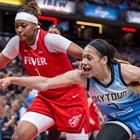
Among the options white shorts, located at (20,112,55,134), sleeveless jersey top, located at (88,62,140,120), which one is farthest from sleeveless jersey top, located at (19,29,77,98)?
sleeveless jersey top, located at (88,62,140,120)

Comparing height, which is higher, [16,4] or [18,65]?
[16,4]

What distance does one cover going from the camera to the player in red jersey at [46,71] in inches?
174

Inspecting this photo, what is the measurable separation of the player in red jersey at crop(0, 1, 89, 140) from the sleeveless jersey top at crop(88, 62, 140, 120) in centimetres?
55

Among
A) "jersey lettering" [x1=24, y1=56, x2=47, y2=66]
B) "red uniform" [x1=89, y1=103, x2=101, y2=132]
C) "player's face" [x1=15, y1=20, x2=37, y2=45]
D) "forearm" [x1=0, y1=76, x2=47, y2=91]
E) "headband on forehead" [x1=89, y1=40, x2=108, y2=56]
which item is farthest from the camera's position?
"red uniform" [x1=89, y1=103, x2=101, y2=132]

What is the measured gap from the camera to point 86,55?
150 inches

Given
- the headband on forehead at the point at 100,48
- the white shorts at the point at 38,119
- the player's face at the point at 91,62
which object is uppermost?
the headband on forehead at the point at 100,48

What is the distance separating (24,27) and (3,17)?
21.4 m

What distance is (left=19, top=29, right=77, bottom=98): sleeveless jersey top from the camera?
451cm

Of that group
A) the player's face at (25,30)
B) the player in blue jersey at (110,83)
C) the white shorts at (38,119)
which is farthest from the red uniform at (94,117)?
the player in blue jersey at (110,83)

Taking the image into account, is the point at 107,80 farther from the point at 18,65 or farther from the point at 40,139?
the point at 18,65

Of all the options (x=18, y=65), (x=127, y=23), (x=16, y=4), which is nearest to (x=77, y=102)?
(x=18, y=65)

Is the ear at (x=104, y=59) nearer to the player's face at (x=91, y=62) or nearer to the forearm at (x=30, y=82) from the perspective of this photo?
the player's face at (x=91, y=62)

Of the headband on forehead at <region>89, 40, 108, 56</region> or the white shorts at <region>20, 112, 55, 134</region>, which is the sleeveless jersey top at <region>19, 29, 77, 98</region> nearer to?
the white shorts at <region>20, 112, 55, 134</region>

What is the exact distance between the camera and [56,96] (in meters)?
4.64
